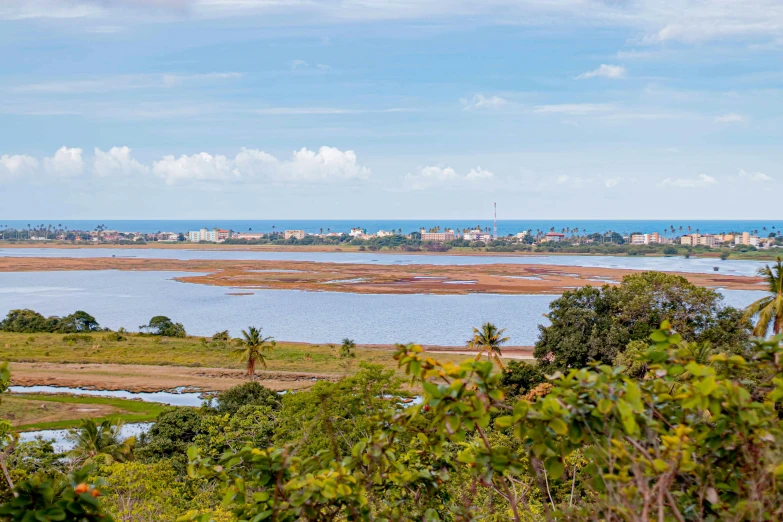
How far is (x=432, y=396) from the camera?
2990 millimetres

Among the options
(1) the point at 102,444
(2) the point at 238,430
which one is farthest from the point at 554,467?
(1) the point at 102,444

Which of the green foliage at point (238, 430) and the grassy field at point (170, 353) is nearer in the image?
the green foliage at point (238, 430)

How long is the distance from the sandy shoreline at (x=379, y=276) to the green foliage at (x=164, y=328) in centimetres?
2171

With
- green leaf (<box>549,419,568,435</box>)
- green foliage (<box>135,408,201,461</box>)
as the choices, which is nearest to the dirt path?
green foliage (<box>135,408,201,461</box>)

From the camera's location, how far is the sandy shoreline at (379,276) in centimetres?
7408

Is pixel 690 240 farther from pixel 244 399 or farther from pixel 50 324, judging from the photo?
pixel 244 399

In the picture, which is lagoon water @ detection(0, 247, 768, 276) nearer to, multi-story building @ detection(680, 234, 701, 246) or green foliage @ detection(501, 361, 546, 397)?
multi-story building @ detection(680, 234, 701, 246)

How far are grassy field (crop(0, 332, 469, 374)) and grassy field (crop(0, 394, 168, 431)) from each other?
→ 8504mm

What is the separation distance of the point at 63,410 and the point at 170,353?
1306cm

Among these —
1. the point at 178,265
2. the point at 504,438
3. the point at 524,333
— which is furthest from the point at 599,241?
the point at 504,438

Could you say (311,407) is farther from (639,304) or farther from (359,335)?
(359,335)

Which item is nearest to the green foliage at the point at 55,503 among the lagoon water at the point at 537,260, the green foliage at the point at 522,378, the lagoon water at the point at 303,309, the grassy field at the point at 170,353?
the green foliage at the point at 522,378

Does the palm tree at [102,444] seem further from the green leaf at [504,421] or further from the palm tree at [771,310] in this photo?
the palm tree at [771,310]

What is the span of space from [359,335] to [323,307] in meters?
14.8
